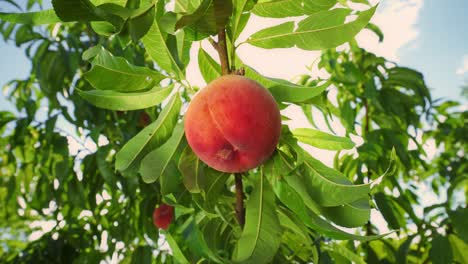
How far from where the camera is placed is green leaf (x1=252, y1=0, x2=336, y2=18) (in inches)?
41.1

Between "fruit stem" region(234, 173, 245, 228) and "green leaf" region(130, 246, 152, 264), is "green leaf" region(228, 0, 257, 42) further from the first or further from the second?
"green leaf" region(130, 246, 152, 264)

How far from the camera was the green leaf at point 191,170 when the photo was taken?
3.62 ft

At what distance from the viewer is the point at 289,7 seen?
1074 mm

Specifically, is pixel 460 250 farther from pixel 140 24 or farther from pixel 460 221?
pixel 140 24

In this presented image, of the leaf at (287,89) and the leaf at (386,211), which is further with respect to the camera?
the leaf at (386,211)

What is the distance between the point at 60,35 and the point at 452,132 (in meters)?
2.82

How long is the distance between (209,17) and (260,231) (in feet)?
1.75

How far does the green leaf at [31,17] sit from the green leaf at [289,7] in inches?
20.6

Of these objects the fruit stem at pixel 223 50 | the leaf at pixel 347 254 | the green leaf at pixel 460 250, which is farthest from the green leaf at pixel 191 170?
the green leaf at pixel 460 250

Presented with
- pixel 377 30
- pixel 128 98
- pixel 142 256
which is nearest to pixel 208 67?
pixel 128 98

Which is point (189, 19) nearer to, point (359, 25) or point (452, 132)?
point (359, 25)

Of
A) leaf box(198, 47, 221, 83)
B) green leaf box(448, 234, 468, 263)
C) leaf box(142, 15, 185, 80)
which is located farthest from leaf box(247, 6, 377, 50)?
green leaf box(448, 234, 468, 263)

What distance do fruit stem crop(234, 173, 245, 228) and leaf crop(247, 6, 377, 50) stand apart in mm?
378

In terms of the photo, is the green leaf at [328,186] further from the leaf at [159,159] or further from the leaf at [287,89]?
the leaf at [159,159]
